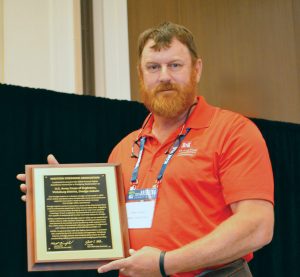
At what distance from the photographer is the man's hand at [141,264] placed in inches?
72.5

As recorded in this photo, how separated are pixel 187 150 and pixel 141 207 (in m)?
0.26

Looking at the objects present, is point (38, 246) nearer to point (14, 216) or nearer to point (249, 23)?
point (14, 216)

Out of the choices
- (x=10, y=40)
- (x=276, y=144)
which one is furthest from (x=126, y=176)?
(x=276, y=144)

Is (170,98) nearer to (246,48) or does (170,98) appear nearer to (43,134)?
(43,134)

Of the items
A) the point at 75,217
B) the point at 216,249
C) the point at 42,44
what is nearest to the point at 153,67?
the point at 75,217

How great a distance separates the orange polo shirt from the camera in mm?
1941

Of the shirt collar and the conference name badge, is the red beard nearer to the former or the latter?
the shirt collar

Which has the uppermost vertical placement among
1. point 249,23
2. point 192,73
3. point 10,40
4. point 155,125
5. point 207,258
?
point 249,23

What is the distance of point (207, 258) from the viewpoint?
5.99ft

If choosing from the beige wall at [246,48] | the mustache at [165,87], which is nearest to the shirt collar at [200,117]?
the mustache at [165,87]

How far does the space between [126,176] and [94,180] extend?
130mm

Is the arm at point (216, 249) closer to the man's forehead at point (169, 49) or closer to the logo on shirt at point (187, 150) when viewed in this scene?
the logo on shirt at point (187, 150)

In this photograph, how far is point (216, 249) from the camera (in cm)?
182

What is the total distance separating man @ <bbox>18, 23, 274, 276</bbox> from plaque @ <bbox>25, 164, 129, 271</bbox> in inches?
2.6
